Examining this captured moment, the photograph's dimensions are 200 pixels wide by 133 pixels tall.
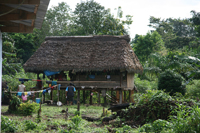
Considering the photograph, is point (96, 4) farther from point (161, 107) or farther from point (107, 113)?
point (161, 107)

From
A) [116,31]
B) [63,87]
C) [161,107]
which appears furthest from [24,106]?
[116,31]

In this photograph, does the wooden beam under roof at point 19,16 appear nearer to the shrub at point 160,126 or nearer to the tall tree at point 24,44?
the shrub at point 160,126

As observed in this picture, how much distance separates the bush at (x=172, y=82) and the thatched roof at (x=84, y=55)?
227 cm

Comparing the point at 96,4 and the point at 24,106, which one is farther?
the point at 96,4

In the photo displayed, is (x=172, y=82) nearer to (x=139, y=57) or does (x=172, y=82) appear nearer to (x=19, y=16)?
(x=19, y=16)

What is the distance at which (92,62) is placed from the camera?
17812mm

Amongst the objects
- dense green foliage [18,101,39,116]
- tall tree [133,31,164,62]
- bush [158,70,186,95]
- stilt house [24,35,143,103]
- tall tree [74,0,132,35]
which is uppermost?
tall tree [74,0,132,35]

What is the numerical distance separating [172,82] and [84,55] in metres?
6.39

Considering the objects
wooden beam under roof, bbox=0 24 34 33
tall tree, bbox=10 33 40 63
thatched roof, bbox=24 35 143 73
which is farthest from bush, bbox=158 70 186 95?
tall tree, bbox=10 33 40 63

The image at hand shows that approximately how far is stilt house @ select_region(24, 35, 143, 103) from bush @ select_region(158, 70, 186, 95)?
89.6 inches

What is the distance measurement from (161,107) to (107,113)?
3.54m

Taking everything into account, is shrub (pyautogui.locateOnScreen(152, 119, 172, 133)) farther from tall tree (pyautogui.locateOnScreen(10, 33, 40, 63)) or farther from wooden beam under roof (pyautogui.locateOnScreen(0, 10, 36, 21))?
tall tree (pyautogui.locateOnScreen(10, 33, 40, 63))

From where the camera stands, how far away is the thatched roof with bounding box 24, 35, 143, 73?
17.5 m

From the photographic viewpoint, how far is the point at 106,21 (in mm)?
29500
